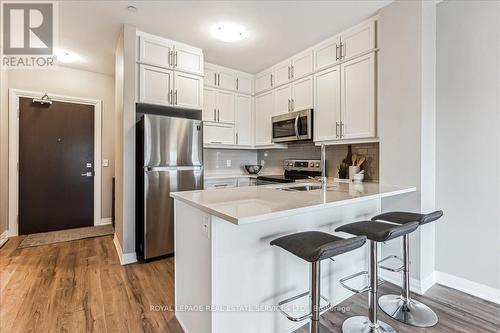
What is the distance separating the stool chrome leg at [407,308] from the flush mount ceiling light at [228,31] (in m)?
2.63

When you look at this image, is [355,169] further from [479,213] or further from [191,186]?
[191,186]

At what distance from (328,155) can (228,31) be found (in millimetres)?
2056

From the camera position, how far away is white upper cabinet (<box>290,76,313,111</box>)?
3355 millimetres

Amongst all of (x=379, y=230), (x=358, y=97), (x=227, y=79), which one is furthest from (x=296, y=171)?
(x=379, y=230)

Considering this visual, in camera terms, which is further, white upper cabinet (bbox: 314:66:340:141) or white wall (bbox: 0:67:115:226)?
white wall (bbox: 0:67:115:226)

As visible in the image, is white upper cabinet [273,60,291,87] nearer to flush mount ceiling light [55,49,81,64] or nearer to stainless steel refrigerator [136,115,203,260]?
stainless steel refrigerator [136,115,203,260]

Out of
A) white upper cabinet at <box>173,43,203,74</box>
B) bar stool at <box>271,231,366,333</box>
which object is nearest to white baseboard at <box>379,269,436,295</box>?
bar stool at <box>271,231,366,333</box>

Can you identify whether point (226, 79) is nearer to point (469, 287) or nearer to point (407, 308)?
point (407, 308)

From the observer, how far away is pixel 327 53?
10.2 ft

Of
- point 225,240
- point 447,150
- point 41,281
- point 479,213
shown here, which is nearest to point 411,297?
point 479,213

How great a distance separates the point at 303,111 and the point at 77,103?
364cm

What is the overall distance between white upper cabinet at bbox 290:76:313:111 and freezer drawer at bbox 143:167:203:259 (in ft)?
5.75

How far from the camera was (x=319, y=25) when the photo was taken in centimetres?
281

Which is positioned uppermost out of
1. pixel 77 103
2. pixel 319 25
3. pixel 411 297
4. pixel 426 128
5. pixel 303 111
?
pixel 319 25
